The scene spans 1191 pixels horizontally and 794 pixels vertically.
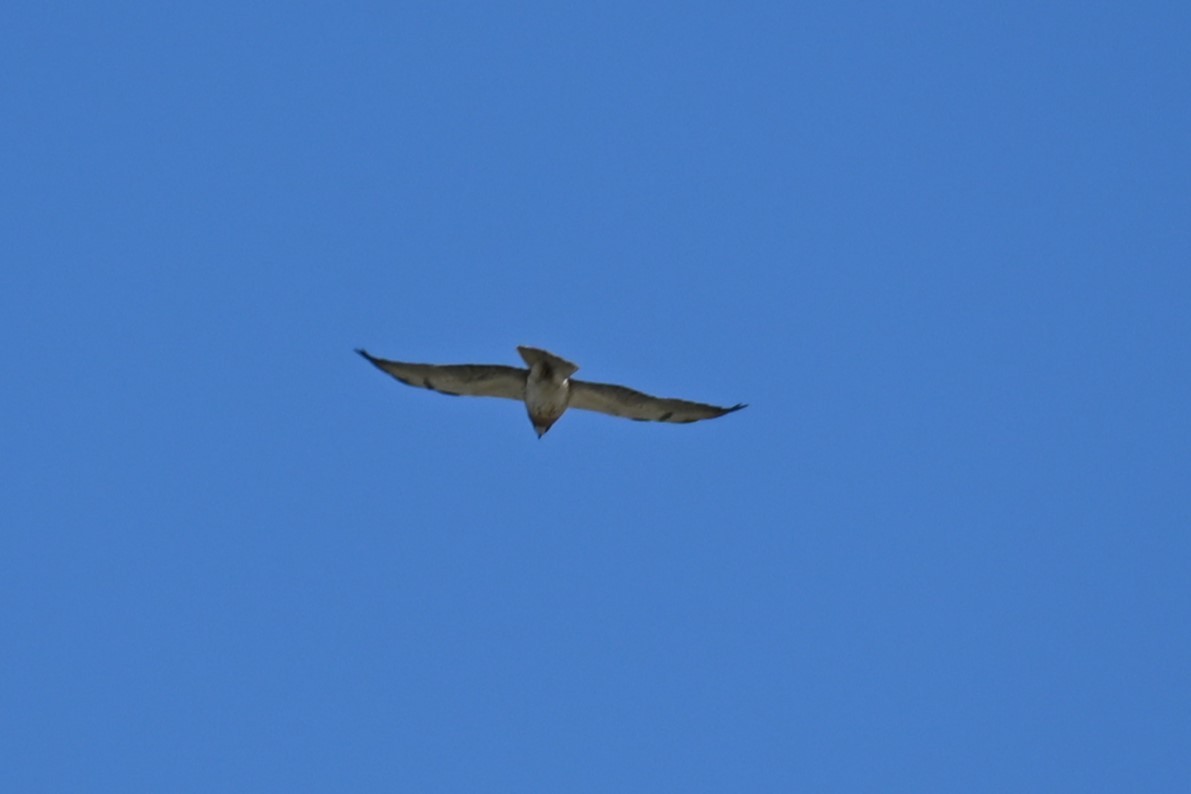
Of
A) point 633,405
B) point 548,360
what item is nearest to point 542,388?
point 548,360

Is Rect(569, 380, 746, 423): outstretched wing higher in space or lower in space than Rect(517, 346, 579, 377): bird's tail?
higher

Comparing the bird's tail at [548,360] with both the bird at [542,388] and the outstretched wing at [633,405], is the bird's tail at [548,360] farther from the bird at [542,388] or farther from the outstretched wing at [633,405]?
the outstretched wing at [633,405]

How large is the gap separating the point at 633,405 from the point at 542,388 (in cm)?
202

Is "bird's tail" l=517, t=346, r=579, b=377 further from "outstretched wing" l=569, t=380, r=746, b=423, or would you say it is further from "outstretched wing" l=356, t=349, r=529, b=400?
"outstretched wing" l=569, t=380, r=746, b=423

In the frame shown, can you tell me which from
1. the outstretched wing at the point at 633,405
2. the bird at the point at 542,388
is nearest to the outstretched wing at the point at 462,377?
the bird at the point at 542,388

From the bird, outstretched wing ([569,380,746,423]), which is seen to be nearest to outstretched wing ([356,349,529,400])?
the bird

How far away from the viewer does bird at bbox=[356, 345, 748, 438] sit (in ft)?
135

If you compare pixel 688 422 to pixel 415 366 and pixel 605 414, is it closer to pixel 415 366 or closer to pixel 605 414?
pixel 605 414

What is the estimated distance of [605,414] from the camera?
4284cm

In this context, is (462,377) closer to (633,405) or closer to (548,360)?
(548,360)

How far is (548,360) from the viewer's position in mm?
40500

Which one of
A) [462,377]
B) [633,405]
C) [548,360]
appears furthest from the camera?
[633,405]

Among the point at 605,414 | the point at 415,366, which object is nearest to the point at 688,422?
the point at 605,414

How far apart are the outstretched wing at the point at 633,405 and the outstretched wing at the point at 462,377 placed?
3.01 feet
